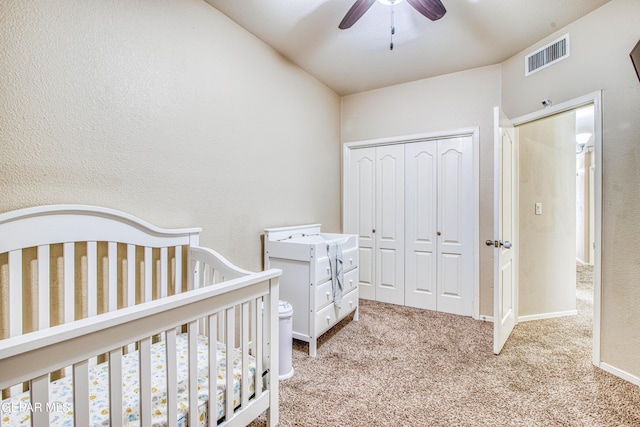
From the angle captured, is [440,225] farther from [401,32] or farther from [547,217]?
[401,32]

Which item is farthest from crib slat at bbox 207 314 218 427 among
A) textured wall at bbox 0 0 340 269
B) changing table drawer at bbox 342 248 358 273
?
changing table drawer at bbox 342 248 358 273

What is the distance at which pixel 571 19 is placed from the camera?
2.20m

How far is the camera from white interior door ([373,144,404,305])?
3.39 m

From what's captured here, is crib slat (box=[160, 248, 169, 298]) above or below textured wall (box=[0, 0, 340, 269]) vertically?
below

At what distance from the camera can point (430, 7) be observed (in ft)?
5.61

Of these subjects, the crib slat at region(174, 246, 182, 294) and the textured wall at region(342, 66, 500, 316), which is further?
the textured wall at region(342, 66, 500, 316)

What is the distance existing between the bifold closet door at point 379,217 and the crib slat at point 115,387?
9.54 feet

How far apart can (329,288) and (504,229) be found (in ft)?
4.77

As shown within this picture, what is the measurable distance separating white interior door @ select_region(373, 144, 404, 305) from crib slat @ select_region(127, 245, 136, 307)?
8.34ft

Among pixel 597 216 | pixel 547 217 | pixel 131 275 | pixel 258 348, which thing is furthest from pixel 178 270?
pixel 547 217

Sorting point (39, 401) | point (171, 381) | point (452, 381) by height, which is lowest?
point (452, 381)

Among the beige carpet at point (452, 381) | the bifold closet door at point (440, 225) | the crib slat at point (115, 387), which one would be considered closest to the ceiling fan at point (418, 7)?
the bifold closet door at point (440, 225)

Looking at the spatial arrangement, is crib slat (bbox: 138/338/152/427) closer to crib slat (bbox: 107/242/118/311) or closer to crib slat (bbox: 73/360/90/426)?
crib slat (bbox: 73/360/90/426)

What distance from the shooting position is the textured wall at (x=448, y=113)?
296 centimetres
